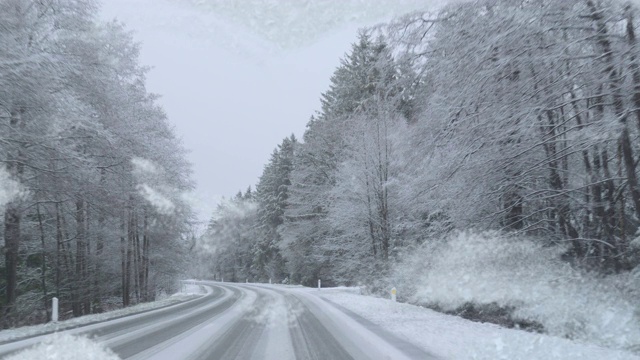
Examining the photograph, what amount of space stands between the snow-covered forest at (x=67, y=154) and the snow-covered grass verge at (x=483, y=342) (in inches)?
363

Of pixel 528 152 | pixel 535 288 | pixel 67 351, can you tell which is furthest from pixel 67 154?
pixel 535 288

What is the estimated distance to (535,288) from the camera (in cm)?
965

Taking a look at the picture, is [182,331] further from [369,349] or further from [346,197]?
[346,197]

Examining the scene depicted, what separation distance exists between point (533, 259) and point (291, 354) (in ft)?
21.1

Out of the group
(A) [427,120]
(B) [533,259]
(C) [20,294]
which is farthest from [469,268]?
(C) [20,294]

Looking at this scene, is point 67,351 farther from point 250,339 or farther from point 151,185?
point 151,185

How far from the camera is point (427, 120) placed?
9109mm

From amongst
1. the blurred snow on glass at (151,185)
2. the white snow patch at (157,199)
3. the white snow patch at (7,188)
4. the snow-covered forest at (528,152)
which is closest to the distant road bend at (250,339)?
the snow-covered forest at (528,152)

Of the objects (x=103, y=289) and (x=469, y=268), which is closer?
(x=469, y=268)

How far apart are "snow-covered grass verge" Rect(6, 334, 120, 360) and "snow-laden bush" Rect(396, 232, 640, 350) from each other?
747cm

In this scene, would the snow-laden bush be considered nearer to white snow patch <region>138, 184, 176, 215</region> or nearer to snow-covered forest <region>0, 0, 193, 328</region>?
snow-covered forest <region>0, 0, 193, 328</region>

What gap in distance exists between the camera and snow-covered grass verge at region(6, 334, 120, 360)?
21.3ft

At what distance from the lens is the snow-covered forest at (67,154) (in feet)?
36.3

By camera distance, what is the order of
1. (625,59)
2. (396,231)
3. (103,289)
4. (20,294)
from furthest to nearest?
1. (396,231)
2. (103,289)
3. (20,294)
4. (625,59)
